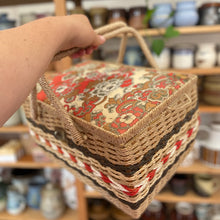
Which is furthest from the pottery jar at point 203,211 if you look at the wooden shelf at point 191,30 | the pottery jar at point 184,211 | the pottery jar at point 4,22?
the pottery jar at point 4,22

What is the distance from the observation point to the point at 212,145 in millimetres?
1095

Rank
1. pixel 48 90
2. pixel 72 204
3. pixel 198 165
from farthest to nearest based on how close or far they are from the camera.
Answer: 1. pixel 72 204
2. pixel 198 165
3. pixel 48 90

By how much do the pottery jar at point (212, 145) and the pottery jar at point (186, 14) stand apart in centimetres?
53

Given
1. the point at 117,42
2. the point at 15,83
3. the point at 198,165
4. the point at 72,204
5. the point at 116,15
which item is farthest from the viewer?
the point at 72,204

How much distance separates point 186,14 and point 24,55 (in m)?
0.86

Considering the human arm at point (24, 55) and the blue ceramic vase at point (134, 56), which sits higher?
the human arm at point (24, 55)

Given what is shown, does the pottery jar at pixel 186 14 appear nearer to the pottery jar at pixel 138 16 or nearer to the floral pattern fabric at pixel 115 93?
the pottery jar at pixel 138 16

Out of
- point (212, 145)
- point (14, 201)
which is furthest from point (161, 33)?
point (14, 201)

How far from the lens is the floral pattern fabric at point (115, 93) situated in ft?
1.29

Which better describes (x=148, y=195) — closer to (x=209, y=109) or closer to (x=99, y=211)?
(x=209, y=109)

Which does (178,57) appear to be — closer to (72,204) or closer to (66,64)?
(66,64)

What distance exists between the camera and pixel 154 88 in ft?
1.48

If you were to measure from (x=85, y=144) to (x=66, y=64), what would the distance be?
68 centimetres

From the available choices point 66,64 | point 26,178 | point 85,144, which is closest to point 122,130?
point 85,144
